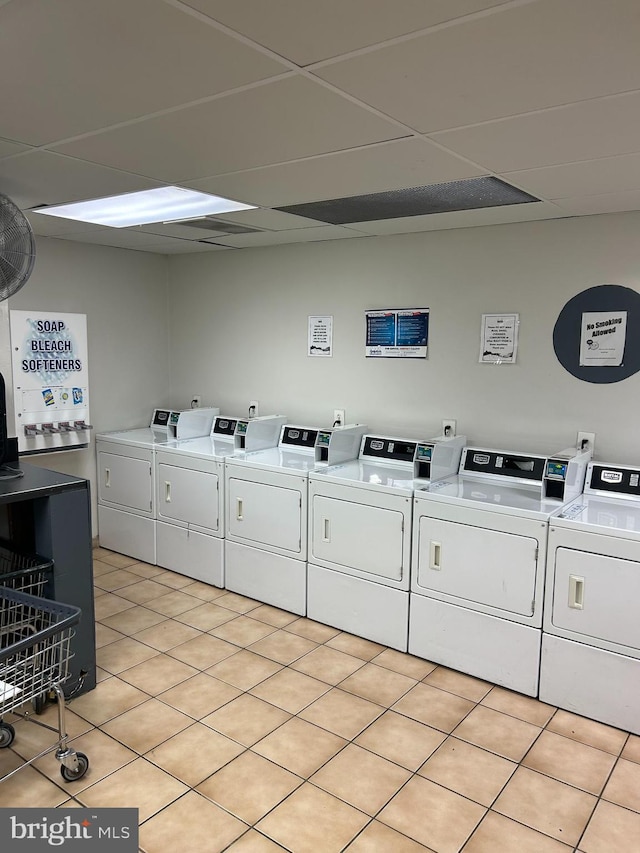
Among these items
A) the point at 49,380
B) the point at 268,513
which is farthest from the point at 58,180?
the point at 268,513

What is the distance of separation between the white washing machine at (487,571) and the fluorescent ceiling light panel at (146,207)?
1835 millimetres

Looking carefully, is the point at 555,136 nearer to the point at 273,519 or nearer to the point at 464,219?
the point at 464,219

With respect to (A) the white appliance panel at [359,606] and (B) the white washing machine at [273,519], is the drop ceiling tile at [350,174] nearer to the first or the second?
(B) the white washing machine at [273,519]

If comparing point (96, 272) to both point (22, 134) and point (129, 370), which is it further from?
point (22, 134)

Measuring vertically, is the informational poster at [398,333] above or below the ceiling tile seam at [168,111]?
below

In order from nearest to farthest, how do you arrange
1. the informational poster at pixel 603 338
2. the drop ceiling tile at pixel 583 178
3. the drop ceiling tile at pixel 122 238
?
the drop ceiling tile at pixel 583 178
the informational poster at pixel 603 338
the drop ceiling tile at pixel 122 238

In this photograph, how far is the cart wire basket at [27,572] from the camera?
267cm

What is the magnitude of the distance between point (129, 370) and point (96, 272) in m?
0.79

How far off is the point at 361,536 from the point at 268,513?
685mm

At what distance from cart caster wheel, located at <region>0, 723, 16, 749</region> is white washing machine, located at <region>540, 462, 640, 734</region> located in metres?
2.27

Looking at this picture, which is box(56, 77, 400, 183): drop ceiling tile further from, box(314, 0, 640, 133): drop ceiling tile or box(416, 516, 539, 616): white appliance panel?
box(416, 516, 539, 616): white appliance panel

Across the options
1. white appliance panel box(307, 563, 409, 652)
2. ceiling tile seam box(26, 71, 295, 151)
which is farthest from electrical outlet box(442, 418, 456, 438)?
ceiling tile seam box(26, 71, 295, 151)

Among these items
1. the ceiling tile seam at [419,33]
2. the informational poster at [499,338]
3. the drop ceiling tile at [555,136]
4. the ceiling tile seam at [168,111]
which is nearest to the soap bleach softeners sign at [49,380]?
the ceiling tile seam at [168,111]

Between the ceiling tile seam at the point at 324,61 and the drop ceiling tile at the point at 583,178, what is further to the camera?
the drop ceiling tile at the point at 583,178
